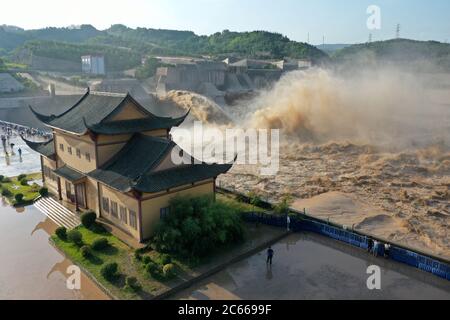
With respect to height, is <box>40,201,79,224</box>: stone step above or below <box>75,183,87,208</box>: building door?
below

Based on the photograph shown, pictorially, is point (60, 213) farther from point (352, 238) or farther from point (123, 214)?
point (352, 238)

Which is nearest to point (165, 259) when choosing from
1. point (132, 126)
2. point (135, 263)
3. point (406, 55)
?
point (135, 263)

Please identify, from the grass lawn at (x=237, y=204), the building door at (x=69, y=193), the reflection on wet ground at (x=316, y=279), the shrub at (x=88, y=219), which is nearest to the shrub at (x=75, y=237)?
the shrub at (x=88, y=219)

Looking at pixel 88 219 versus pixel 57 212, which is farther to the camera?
pixel 57 212

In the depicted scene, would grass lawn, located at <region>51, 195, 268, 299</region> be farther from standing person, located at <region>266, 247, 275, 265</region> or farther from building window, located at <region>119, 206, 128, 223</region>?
standing person, located at <region>266, 247, 275, 265</region>

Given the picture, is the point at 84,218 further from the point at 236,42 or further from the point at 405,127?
the point at 236,42

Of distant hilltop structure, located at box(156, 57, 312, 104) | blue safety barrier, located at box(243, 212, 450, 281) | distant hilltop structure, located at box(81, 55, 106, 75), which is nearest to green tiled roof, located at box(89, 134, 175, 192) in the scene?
blue safety barrier, located at box(243, 212, 450, 281)
